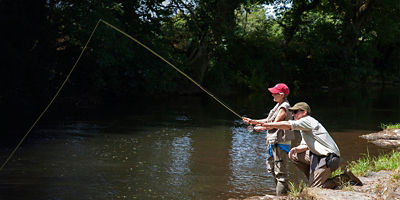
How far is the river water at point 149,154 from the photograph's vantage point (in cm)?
711

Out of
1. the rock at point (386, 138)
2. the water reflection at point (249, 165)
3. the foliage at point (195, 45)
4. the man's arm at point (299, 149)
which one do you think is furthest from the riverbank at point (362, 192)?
the foliage at point (195, 45)

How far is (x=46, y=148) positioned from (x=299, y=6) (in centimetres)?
2235

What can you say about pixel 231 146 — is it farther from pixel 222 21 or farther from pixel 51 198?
pixel 222 21

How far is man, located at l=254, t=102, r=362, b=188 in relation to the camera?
17.9 ft

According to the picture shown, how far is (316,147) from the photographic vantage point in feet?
18.4

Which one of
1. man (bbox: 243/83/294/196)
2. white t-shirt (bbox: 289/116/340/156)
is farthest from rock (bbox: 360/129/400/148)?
white t-shirt (bbox: 289/116/340/156)

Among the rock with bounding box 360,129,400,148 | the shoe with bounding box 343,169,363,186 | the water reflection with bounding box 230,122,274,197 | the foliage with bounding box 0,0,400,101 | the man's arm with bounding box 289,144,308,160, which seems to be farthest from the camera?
the foliage with bounding box 0,0,400,101

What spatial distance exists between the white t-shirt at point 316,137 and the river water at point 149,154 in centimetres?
161

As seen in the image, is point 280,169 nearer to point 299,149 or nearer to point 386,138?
→ point 299,149

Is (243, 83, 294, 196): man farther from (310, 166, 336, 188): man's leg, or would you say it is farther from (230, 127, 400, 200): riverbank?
(310, 166, 336, 188): man's leg

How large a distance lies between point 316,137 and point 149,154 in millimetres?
4701

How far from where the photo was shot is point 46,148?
32.2ft

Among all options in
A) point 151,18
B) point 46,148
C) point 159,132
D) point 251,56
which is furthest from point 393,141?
point 251,56

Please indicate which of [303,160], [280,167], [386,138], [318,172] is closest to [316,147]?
[318,172]
